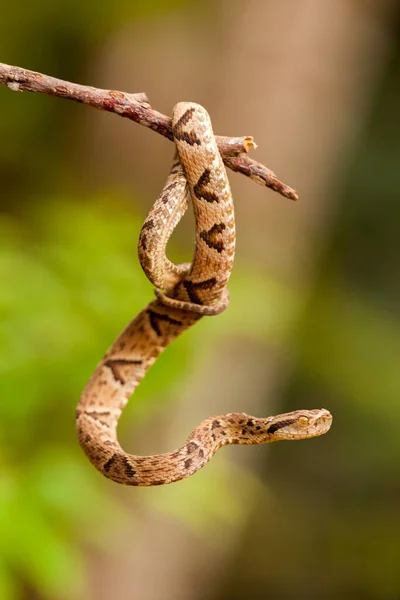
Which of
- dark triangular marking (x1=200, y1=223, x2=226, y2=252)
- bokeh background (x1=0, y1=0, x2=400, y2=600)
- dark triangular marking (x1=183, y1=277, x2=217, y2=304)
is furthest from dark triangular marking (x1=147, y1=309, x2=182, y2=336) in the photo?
bokeh background (x1=0, y1=0, x2=400, y2=600)

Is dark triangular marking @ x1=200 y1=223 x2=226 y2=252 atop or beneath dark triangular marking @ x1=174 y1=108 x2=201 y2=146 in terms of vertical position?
beneath

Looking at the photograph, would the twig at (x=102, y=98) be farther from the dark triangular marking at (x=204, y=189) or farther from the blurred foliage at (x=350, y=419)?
the blurred foliage at (x=350, y=419)

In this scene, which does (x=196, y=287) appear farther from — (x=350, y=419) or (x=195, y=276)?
(x=350, y=419)

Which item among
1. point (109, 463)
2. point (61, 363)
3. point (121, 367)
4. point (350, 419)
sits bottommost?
point (109, 463)

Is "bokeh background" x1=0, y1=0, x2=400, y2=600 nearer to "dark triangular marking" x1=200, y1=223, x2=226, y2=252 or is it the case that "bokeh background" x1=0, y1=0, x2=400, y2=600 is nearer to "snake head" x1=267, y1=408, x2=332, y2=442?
"snake head" x1=267, y1=408, x2=332, y2=442

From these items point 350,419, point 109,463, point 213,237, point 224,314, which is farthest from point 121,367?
point 350,419

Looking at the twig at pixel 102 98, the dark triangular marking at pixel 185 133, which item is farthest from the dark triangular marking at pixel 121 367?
the twig at pixel 102 98
